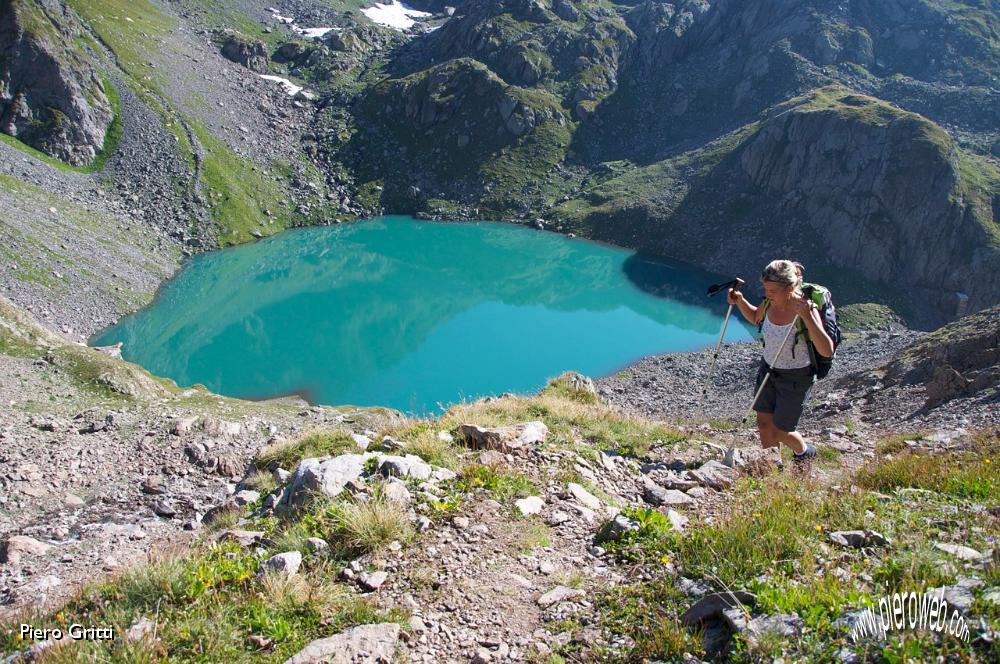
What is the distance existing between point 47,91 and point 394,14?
101 metres

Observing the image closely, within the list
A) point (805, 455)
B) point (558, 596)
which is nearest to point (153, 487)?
point (558, 596)

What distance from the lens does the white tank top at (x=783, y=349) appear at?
813 centimetres

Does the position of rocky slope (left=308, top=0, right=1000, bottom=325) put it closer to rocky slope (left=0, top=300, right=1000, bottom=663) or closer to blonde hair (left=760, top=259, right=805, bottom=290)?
blonde hair (left=760, top=259, right=805, bottom=290)

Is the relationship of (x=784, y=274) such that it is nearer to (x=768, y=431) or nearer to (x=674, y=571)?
(x=768, y=431)

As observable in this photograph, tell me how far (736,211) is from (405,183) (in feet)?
142

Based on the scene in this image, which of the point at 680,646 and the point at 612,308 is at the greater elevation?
the point at 680,646

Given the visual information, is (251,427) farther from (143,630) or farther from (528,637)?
(528,637)

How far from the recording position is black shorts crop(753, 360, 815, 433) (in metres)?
8.34

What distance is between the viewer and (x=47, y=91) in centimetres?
6116

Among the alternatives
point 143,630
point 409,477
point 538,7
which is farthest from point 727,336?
point 538,7

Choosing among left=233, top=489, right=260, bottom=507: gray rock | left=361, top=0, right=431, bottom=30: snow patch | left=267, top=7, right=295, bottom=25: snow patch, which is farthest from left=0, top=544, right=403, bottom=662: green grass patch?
left=361, top=0, right=431, bottom=30: snow patch

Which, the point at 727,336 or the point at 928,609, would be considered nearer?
the point at 928,609

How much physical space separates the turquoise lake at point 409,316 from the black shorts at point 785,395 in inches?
694

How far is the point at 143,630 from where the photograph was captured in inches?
187
